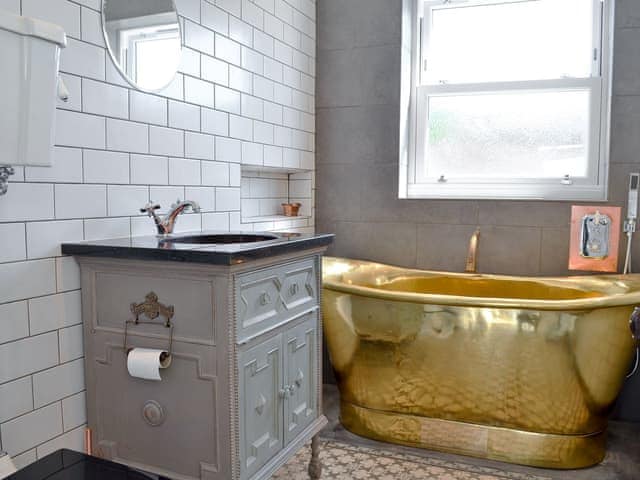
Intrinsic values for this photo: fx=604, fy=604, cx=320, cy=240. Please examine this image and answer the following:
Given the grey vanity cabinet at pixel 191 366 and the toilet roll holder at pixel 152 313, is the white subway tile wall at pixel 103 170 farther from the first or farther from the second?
the toilet roll holder at pixel 152 313

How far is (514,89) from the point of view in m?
Result: 3.33

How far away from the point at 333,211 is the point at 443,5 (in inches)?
52.5

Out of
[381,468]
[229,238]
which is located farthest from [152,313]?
[381,468]

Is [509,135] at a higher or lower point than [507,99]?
lower

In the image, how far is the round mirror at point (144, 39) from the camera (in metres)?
2.00

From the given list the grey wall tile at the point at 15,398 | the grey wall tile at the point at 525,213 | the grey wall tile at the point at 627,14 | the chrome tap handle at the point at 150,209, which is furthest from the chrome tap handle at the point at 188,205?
the grey wall tile at the point at 627,14

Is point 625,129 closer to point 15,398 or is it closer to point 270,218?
point 270,218

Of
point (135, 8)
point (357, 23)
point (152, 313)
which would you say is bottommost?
point (152, 313)

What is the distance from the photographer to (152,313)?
172cm

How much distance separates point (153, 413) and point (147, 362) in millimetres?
183

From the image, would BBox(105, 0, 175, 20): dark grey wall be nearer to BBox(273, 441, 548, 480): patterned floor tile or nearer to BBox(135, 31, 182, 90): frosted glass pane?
BBox(135, 31, 182, 90): frosted glass pane

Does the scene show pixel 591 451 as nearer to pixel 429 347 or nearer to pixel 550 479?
pixel 550 479

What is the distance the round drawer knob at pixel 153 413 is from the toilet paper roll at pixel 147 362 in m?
0.10

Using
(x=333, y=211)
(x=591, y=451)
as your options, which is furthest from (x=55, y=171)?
(x=591, y=451)
